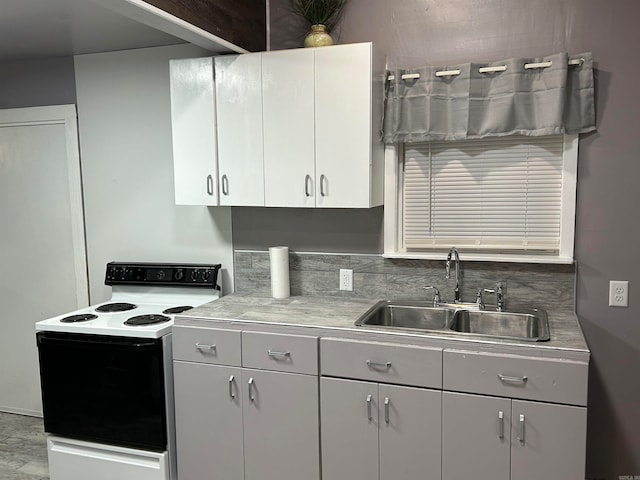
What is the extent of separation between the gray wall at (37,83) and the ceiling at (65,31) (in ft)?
0.24

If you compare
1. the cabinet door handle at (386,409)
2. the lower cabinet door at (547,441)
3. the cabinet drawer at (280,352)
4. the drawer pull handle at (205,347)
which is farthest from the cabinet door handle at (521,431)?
the drawer pull handle at (205,347)

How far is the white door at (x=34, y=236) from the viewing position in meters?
3.49

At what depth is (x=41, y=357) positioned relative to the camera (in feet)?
9.05

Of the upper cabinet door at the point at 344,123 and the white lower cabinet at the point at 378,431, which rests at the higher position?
the upper cabinet door at the point at 344,123

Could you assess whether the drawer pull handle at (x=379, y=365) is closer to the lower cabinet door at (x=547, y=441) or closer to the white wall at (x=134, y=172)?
the lower cabinet door at (x=547, y=441)

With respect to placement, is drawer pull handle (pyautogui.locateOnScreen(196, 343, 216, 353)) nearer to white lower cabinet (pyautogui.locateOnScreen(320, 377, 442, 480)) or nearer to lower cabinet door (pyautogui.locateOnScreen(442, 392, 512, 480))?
white lower cabinet (pyautogui.locateOnScreen(320, 377, 442, 480))

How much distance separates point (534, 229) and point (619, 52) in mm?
873

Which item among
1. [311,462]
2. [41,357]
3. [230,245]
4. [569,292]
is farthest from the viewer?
[230,245]

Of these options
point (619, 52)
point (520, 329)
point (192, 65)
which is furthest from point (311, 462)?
point (619, 52)

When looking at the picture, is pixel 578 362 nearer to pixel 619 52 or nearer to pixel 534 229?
pixel 534 229

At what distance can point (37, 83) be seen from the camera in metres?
3.50

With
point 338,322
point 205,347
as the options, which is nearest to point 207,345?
point 205,347

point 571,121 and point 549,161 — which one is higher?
point 571,121

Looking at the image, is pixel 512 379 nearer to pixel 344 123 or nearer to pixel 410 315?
pixel 410 315
